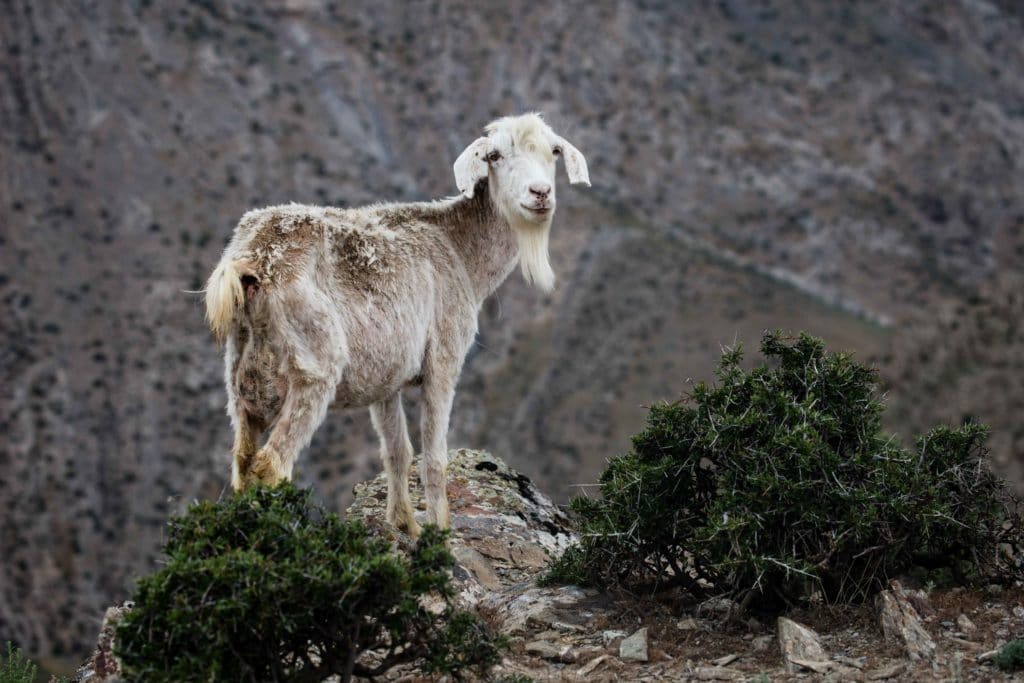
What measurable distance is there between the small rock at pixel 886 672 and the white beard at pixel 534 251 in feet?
13.8

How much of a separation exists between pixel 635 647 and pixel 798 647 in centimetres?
105

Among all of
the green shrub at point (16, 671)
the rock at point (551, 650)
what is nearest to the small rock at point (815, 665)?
the rock at point (551, 650)

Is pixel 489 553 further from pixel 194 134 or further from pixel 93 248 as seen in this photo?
pixel 194 134

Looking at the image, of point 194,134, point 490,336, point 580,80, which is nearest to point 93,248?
point 194,134

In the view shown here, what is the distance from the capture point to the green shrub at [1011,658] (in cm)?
723

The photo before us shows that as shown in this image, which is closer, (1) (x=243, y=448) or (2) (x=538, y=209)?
(1) (x=243, y=448)

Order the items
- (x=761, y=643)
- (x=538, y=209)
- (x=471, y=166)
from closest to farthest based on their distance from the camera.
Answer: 1. (x=761, y=643)
2. (x=538, y=209)
3. (x=471, y=166)

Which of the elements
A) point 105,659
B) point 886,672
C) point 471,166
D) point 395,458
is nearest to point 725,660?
point 886,672

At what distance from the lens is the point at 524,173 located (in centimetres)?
1001

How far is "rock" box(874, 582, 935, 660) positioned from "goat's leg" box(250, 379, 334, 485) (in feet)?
13.0

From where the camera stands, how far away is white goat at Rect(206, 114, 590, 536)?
821 centimetres

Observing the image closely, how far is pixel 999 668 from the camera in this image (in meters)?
7.29

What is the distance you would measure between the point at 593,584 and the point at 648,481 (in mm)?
945

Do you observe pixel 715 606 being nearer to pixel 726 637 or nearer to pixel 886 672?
pixel 726 637
